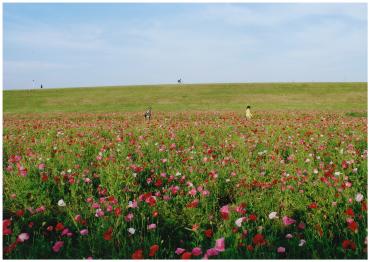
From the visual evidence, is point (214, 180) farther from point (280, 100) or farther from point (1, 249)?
point (280, 100)

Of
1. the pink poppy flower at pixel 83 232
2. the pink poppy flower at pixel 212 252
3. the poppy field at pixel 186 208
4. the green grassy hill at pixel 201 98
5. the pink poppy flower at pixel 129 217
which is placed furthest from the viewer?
the green grassy hill at pixel 201 98

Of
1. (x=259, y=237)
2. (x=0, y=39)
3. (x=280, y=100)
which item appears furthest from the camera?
(x=280, y=100)

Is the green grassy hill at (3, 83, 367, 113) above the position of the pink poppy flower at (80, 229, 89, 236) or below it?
above

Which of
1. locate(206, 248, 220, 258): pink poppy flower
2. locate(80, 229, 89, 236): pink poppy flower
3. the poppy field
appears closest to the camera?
locate(206, 248, 220, 258): pink poppy flower

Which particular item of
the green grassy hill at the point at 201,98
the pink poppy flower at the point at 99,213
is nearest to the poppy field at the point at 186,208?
the pink poppy flower at the point at 99,213

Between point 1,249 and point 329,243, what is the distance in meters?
3.09

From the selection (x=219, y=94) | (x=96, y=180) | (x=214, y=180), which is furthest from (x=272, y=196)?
(x=219, y=94)

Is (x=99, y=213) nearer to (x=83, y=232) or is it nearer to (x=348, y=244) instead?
(x=83, y=232)

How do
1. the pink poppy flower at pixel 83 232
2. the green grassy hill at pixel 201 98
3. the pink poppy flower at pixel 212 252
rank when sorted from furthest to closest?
1. the green grassy hill at pixel 201 98
2. the pink poppy flower at pixel 83 232
3. the pink poppy flower at pixel 212 252

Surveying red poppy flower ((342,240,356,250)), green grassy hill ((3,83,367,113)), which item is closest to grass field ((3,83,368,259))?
red poppy flower ((342,240,356,250))

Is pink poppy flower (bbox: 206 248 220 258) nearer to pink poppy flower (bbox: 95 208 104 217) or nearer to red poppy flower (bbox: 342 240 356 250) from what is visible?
red poppy flower (bbox: 342 240 356 250)

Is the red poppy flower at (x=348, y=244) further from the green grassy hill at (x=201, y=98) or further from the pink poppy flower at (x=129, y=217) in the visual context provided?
the green grassy hill at (x=201, y=98)

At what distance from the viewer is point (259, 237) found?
284 centimetres

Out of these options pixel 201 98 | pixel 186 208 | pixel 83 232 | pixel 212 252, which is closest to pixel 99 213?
pixel 83 232
